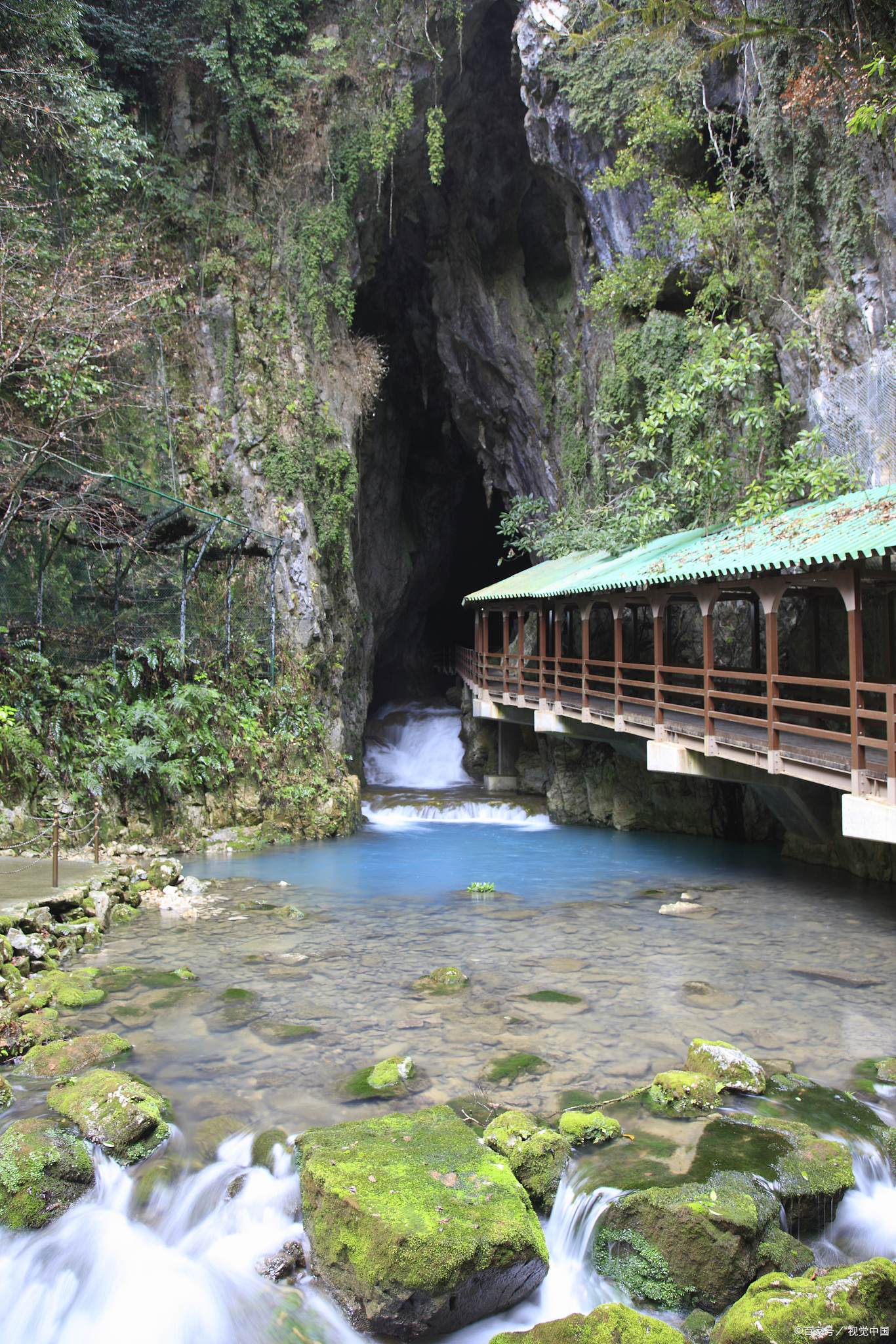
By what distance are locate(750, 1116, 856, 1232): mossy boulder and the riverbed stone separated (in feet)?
15.9

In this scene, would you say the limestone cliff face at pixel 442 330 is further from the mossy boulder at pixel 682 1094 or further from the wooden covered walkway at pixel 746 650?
the mossy boulder at pixel 682 1094

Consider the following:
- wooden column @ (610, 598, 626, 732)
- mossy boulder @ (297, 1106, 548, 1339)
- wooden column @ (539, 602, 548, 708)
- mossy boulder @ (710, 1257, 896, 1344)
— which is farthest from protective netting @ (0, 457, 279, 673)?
mossy boulder @ (710, 1257, 896, 1344)

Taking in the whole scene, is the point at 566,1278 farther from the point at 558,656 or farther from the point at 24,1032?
the point at 558,656

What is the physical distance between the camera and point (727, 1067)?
5852 mm

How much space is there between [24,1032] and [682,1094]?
16.5ft

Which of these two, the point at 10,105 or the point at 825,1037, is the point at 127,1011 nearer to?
the point at 825,1037

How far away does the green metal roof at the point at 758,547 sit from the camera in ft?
27.7

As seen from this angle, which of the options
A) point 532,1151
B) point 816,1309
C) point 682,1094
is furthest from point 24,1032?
point 816,1309

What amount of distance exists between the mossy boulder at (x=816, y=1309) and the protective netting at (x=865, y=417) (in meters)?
11.4

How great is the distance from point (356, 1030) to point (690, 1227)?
328 cm

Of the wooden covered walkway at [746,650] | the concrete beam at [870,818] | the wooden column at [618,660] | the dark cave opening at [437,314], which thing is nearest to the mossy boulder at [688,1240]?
the concrete beam at [870,818]

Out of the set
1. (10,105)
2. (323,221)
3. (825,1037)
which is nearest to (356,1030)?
(825,1037)

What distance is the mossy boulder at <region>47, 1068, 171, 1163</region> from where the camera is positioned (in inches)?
205

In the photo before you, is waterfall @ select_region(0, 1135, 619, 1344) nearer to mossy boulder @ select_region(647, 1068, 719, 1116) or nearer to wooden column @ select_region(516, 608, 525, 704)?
mossy boulder @ select_region(647, 1068, 719, 1116)
